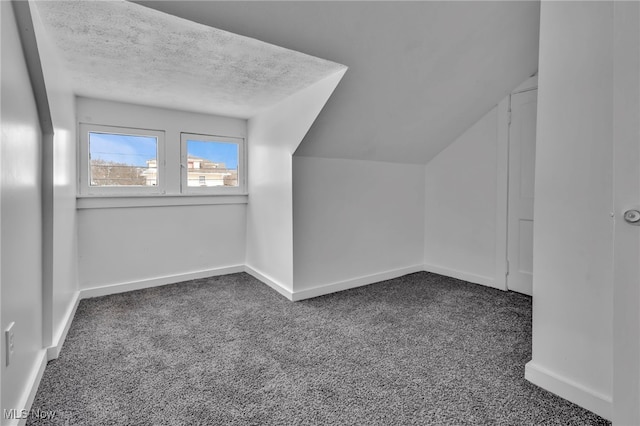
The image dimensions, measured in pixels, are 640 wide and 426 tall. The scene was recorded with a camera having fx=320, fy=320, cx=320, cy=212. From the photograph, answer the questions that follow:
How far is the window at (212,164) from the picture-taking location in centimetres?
361

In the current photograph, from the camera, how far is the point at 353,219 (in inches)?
131

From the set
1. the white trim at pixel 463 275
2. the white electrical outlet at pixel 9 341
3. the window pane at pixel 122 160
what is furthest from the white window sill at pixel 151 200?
the white trim at pixel 463 275

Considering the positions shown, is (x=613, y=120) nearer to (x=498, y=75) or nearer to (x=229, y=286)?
(x=498, y=75)

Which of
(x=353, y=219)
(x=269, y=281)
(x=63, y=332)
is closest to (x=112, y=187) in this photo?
(x=63, y=332)

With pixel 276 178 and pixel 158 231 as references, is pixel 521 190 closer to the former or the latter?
pixel 276 178

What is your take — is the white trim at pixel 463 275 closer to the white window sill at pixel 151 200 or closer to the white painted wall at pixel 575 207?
the white painted wall at pixel 575 207

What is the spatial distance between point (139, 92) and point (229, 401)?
8.77 feet

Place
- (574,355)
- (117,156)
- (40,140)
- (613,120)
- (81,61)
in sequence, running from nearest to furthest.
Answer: (613,120), (574,355), (40,140), (81,61), (117,156)

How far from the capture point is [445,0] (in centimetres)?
181

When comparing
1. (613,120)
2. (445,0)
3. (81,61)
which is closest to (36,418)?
(81,61)

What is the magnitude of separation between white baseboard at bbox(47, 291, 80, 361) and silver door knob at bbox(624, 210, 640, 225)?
2.97 m

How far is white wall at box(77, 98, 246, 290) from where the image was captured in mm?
3076

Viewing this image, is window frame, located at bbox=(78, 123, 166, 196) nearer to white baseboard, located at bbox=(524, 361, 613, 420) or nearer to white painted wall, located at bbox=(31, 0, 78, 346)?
white painted wall, located at bbox=(31, 0, 78, 346)

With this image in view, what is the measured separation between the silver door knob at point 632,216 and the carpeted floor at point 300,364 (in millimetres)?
891
